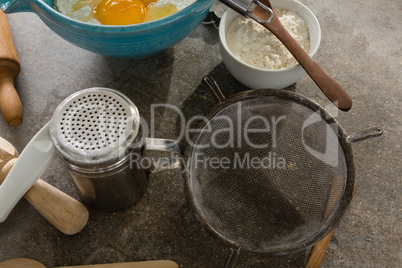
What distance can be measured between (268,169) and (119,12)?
454mm

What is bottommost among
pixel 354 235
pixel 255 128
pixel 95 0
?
pixel 354 235

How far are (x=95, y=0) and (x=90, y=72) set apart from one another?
164mm

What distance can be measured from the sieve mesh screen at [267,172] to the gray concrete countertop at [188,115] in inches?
2.3

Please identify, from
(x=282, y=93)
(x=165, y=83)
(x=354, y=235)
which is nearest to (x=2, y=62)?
Result: (x=165, y=83)

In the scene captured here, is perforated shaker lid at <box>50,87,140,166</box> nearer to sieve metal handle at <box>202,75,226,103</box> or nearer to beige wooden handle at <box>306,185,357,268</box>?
sieve metal handle at <box>202,75,226,103</box>

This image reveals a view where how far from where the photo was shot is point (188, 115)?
0.91 metres

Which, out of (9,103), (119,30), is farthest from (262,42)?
(9,103)

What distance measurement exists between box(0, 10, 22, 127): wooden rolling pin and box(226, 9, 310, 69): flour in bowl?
47 centimetres

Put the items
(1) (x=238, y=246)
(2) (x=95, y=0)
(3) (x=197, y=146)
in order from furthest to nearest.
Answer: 1. (2) (x=95, y=0)
2. (3) (x=197, y=146)
3. (1) (x=238, y=246)

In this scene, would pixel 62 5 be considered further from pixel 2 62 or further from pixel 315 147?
pixel 315 147

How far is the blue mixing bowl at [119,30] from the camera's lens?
27.2 inches

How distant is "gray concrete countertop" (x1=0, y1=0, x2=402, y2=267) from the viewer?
2.54ft

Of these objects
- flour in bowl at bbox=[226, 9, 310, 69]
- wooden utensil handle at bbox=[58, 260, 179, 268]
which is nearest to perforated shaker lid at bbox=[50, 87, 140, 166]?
wooden utensil handle at bbox=[58, 260, 179, 268]

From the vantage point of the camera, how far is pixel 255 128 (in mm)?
862
